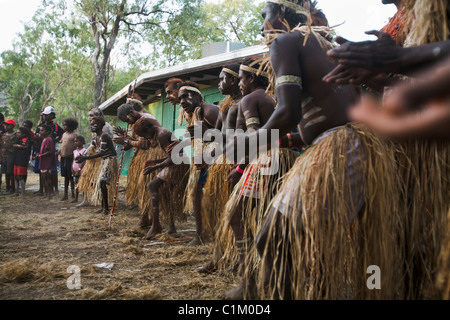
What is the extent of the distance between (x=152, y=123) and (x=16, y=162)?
6402 mm

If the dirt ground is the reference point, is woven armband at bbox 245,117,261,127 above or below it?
above

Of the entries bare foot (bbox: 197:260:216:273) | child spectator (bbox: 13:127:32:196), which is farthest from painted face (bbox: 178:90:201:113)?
child spectator (bbox: 13:127:32:196)

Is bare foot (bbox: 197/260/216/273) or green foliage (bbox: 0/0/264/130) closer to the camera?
bare foot (bbox: 197/260/216/273)

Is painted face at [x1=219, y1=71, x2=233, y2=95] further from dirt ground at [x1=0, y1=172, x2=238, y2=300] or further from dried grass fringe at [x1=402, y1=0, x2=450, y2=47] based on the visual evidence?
dried grass fringe at [x1=402, y1=0, x2=450, y2=47]

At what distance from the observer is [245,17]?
3378 centimetres

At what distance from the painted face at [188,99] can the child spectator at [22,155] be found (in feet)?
23.6

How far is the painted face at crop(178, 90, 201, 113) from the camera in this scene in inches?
178

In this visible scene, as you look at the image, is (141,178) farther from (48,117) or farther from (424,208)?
(48,117)

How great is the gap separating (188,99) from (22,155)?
7.37m

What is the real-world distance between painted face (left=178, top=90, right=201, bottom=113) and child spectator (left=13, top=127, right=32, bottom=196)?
283 inches

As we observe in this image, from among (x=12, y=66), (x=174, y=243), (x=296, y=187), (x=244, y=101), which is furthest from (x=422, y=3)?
(x=12, y=66)

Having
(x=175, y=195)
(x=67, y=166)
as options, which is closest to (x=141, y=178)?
(x=175, y=195)

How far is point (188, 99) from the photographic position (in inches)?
178

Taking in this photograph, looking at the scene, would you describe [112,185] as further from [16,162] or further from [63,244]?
[16,162]
